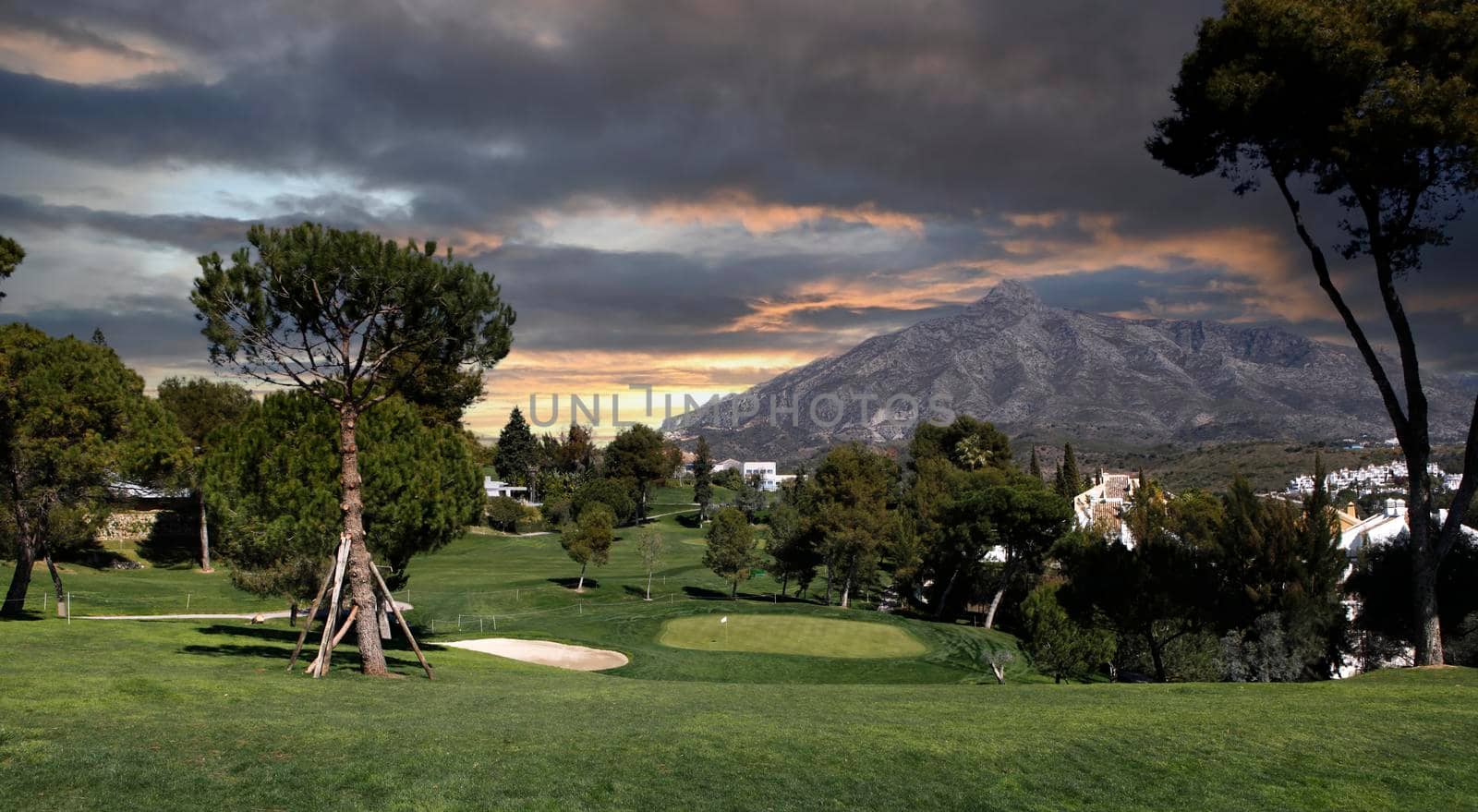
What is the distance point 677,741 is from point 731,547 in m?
54.4

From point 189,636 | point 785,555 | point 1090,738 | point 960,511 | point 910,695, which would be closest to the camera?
point 1090,738

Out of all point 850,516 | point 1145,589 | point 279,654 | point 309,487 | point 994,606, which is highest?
point 309,487

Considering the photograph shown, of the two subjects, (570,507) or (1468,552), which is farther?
(570,507)

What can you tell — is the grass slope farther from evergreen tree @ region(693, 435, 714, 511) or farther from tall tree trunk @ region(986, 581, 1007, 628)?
evergreen tree @ region(693, 435, 714, 511)

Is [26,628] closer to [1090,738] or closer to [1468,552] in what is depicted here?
[1090,738]

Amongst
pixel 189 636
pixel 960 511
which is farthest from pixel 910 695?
pixel 960 511

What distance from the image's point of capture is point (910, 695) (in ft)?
67.2

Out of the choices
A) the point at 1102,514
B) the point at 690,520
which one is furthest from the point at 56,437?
the point at 690,520

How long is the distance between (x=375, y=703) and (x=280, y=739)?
4.57 m

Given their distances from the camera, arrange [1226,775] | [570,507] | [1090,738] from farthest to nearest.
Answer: [570,507] → [1090,738] → [1226,775]

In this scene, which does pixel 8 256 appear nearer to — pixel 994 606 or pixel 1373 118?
pixel 1373 118

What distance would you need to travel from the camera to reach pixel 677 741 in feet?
41.2

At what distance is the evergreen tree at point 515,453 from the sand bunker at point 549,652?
113125 mm

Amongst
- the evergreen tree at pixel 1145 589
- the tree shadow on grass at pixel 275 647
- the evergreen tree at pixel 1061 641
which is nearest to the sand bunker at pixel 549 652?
the tree shadow on grass at pixel 275 647
